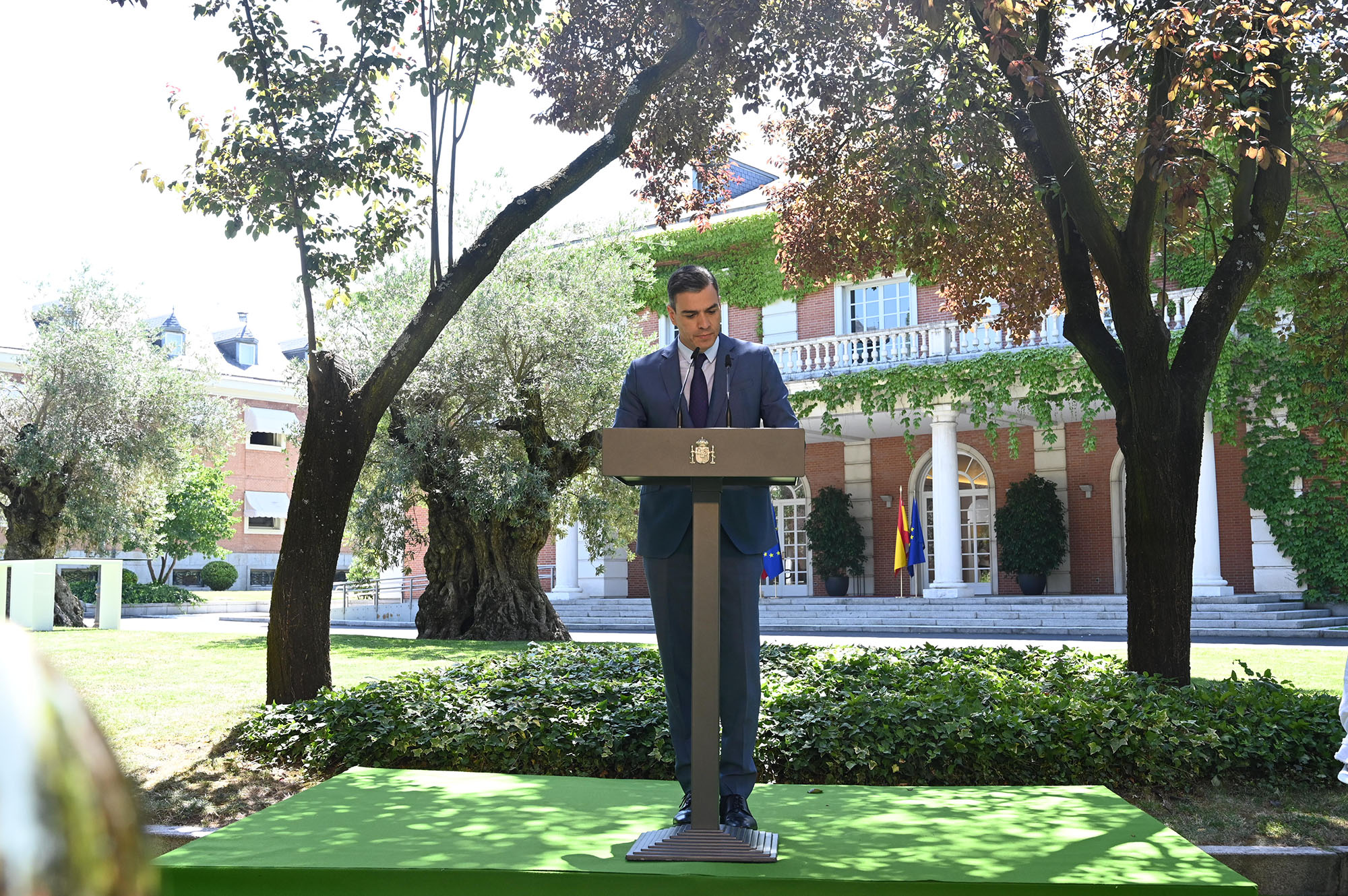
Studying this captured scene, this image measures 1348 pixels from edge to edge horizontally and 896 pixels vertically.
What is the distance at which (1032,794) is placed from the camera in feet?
15.3

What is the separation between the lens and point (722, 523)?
12.6 feet

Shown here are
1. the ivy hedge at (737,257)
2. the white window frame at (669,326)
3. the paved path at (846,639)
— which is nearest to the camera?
the paved path at (846,639)

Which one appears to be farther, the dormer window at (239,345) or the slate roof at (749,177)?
the dormer window at (239,345)

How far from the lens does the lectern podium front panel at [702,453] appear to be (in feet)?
10.8

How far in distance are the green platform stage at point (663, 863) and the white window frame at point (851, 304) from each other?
21.7 m

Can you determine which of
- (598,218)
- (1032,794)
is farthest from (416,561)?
(1032,794)

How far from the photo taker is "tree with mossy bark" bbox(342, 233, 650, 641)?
1611 centimetres

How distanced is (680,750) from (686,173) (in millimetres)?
7440

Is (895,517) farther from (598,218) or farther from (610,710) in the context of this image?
(610,710)

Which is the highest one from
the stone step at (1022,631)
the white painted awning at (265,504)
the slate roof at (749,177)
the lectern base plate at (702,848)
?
the slate roof at (749,177)

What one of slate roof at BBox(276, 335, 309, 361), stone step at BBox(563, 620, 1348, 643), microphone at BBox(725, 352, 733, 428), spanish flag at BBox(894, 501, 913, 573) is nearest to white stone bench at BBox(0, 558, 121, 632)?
stone step at BBox(563, 620, 1348, 643)

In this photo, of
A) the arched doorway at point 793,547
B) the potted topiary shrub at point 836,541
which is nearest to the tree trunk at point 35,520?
the arched doorway at point 793,547

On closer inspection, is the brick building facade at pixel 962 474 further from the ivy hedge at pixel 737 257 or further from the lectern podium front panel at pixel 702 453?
the lectern podium front panel at pixel 702 453

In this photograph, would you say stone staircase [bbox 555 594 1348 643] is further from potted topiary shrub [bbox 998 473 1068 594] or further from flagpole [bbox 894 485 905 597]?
flagpole [bbox 894 485 905 597]
